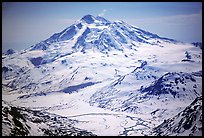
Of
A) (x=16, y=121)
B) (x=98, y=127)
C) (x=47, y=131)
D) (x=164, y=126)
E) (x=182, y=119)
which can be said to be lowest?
(x=98, y=127)

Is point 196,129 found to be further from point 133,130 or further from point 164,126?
point 133,130

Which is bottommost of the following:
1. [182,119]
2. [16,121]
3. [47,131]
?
[182,119]

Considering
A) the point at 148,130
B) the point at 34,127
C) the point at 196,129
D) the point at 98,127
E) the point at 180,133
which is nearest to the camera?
the point at 34,127

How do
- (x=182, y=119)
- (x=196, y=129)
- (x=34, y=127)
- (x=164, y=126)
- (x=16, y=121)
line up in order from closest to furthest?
(x=16, y=121) → (x=34, y=127) → (x=196, y=129) → (x=182, y=119) → (x=164, y=126)

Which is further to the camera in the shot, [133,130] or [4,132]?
[133,130]

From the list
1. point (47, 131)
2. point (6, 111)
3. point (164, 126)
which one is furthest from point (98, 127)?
point (6, 111)

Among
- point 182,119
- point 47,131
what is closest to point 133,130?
point 182,119

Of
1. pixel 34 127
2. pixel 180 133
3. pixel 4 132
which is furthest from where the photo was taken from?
pixel 180 133

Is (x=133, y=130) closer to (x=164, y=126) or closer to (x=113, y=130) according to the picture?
(x=113, y=130)

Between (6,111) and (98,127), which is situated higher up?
(6,111)
